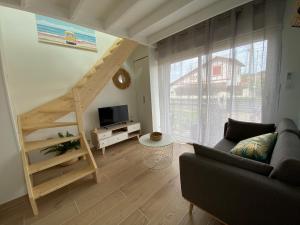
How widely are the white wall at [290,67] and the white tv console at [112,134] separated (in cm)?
275

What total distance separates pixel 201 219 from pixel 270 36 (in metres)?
2.40

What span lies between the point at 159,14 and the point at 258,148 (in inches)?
82.8

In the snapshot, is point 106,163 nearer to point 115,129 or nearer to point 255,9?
point 115,129

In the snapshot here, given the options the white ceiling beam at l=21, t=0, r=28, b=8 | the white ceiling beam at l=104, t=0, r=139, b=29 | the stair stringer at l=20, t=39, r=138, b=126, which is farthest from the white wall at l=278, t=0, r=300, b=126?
the white ceiling beam at l=21, t=0, r=28, b=8

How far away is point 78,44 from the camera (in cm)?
279

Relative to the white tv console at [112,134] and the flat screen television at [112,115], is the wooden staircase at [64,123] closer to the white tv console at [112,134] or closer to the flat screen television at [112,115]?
the white tv console at [112,134]

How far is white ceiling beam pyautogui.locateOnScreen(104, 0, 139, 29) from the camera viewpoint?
66.7 inches

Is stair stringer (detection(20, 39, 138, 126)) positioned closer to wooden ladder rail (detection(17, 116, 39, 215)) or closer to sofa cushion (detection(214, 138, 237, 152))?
wooden ladder rail (detection(17, 116, 39, 215))

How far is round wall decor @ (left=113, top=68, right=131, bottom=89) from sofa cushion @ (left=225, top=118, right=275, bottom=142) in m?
2.61

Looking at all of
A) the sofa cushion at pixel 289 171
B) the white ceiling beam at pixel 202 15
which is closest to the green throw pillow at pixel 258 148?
the sofa cushion at pixel 289 171

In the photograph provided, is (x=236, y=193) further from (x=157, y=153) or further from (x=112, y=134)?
(x=112, y=134)

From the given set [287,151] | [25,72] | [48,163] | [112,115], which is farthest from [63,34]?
[287,151]

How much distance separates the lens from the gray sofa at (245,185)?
0.75 m

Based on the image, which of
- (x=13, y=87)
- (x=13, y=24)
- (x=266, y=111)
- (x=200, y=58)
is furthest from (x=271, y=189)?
(x=13, y=24)
